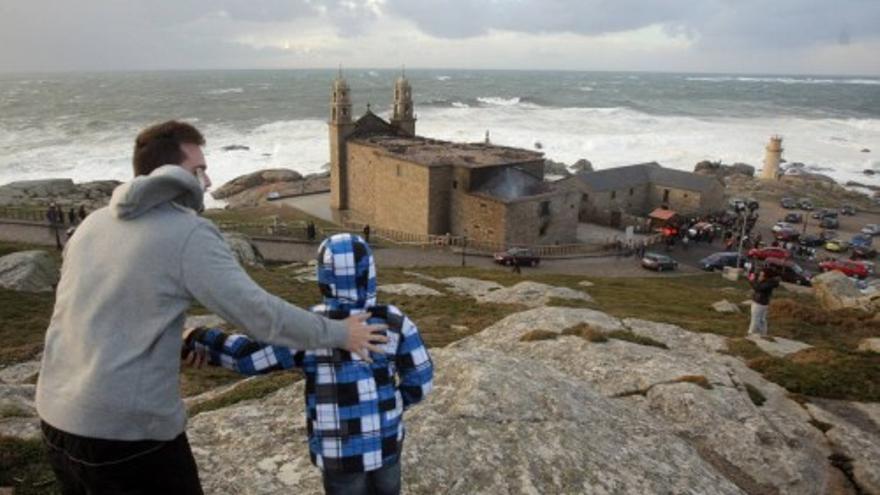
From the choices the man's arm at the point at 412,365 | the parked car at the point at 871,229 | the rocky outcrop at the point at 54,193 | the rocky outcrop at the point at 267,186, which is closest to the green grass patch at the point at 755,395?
the man's arm at the point at 412,365

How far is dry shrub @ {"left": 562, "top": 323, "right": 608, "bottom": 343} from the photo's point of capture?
459 inches

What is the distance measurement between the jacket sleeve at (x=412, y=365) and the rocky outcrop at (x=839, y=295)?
22239mm

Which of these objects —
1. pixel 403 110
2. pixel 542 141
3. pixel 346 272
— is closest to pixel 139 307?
pixel 346 272

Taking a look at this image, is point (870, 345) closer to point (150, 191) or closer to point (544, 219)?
point (150, 191)

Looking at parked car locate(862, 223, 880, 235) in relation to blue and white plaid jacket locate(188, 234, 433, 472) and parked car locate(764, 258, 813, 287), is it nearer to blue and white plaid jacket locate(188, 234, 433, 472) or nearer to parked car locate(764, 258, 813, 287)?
parked car locate(764, 258, 813, 287)

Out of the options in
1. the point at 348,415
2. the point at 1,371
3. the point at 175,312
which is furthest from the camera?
the point at 1,371

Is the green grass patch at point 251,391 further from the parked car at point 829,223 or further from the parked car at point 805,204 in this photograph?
the parked car at point 805,204

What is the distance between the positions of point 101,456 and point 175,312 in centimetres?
88

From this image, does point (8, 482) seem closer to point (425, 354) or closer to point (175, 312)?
point (175, 312)

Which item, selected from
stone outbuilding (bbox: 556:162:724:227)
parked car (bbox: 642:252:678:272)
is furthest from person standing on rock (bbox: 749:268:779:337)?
stone outbuilding (bbox: 556:162:724:227)

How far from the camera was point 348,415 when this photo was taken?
157 inches

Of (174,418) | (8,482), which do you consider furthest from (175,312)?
(8,482)

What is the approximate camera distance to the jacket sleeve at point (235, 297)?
3260 millimetres

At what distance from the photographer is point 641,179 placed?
57750 millimetres
